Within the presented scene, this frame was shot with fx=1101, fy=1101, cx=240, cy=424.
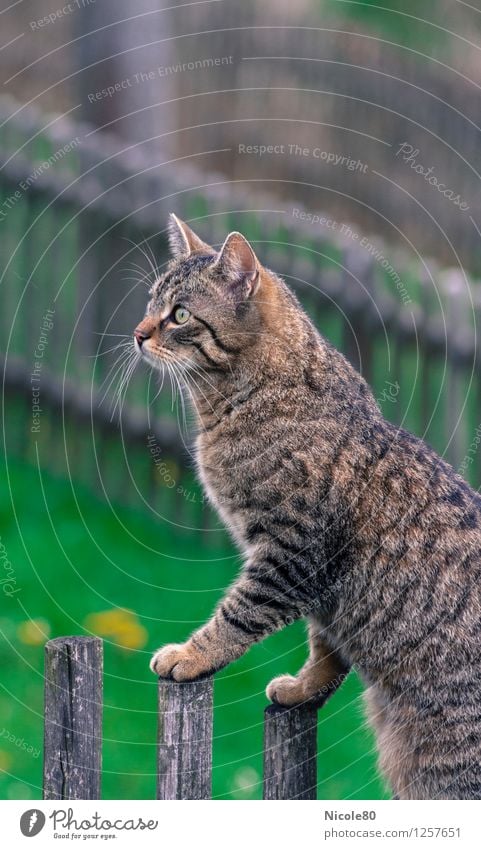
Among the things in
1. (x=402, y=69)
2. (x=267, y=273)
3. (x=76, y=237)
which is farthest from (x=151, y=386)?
(x=402, y=69)

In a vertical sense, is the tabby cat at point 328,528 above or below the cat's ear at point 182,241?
below

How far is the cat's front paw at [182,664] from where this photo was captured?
10.2ft

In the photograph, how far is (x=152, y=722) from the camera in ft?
15.7

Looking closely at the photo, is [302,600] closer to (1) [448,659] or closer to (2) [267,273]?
(1) [448,659]

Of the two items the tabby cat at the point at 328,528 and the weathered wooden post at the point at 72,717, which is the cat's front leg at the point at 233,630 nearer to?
the tabby cat at the point at 328,528

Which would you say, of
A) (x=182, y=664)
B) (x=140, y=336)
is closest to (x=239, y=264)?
(x=140, y=336)

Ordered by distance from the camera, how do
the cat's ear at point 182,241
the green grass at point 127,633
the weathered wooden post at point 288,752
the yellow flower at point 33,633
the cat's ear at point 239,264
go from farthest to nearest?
the yellow flower at point 33,633 → the green grass at point 127,633 → the cat's ear at point 182,241 → the cat's ear at point 239,264 → the weathered wooden post at point 288,752

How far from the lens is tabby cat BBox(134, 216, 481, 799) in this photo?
3219 millimetres

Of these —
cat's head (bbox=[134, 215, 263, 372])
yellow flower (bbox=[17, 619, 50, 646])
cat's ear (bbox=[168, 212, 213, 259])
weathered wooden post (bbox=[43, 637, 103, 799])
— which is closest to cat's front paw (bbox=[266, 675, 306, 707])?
weathered wooden post (bbox=[43, 637, 103, 799])

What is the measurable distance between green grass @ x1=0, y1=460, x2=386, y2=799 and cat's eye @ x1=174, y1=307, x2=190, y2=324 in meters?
1.40

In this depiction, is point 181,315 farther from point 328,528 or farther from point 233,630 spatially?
point 233,630

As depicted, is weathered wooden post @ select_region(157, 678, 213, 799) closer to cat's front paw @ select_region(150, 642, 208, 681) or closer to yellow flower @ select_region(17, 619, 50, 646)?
cat's front paw @ select_region(150, 642, 208, 681)

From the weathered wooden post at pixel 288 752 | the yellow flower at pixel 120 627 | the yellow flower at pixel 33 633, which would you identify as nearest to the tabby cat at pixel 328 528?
the weathered wooden post at pixel 288 752

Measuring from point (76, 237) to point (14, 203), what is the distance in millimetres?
424
